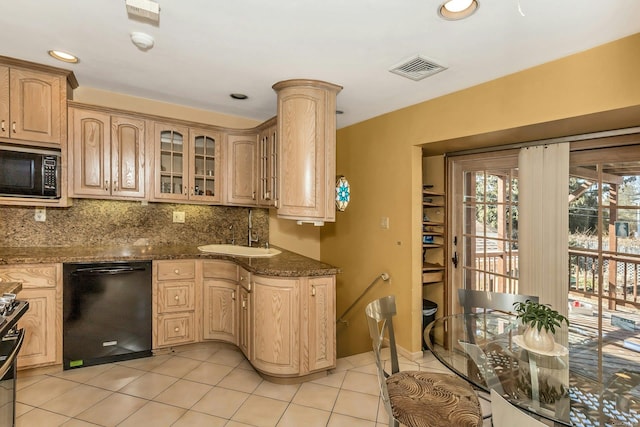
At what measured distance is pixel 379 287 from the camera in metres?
3.59

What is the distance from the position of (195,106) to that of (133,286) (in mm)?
1976

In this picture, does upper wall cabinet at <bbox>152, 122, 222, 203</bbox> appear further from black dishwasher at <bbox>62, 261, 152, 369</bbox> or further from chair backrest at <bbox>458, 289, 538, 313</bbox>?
chair backrest at <bbox>458, 289, 538, 313</bbox>

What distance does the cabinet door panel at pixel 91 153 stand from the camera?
3.01m

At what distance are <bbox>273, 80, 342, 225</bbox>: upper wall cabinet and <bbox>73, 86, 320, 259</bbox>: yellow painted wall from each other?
4.35 ft

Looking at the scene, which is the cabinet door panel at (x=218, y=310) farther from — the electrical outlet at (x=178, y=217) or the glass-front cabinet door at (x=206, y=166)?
the glass-front cabinet door at (x=206, y=166)

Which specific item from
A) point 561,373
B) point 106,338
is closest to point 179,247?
point 106,338

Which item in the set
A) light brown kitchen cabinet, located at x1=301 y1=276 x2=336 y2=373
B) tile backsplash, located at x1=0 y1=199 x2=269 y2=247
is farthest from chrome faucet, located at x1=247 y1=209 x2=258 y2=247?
light brown kitchen cabinet, located at x1=301 y1=276 x2=336 y2=373

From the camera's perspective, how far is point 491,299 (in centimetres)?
234

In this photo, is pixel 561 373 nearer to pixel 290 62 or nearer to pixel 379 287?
pixel 379 287

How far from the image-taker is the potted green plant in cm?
158

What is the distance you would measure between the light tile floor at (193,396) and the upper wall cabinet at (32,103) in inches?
76.3

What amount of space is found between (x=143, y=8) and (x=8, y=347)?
5.65ft

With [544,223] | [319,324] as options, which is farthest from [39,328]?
[544,223]

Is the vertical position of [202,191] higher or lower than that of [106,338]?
higher
